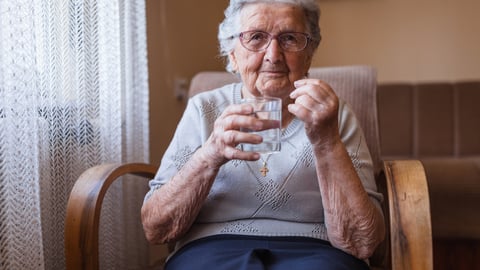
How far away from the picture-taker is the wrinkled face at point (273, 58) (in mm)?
1203

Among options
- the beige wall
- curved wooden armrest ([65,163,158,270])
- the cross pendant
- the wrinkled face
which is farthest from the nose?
the beige wall

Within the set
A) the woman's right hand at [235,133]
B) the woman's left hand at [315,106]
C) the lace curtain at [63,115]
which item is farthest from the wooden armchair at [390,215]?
Answer: the woman's right hand at [235,133]

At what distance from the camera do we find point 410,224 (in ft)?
3.38

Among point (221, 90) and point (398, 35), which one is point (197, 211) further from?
point (398, 35)

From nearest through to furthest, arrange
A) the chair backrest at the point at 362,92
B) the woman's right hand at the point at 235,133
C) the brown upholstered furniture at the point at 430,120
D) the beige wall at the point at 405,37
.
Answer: the woman's right hand at the point at 235,133 → the chair backrest at the point at 362,92 → the brown upholstered furniture at the point at 430,120 → the beige wall at the point at 405,37

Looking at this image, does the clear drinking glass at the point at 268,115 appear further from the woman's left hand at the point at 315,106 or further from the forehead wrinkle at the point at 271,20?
the forehead wrinkle at the point at 271,20

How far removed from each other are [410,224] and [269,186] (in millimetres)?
347

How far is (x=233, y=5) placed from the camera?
1.29 meters

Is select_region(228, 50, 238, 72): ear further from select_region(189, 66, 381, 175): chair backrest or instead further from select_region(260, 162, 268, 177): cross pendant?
select_region(189, 66, 381, 175): chair backrest

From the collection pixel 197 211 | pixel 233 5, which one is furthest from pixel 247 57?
pixel 197 211

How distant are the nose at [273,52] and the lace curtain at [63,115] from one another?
518 millimetres

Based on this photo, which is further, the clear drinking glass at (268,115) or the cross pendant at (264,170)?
the cross pendant at (264,170)

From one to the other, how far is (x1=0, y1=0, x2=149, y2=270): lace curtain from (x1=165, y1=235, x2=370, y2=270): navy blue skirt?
1.16 ft

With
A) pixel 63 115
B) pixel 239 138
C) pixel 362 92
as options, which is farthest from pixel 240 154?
pixel 362 92
